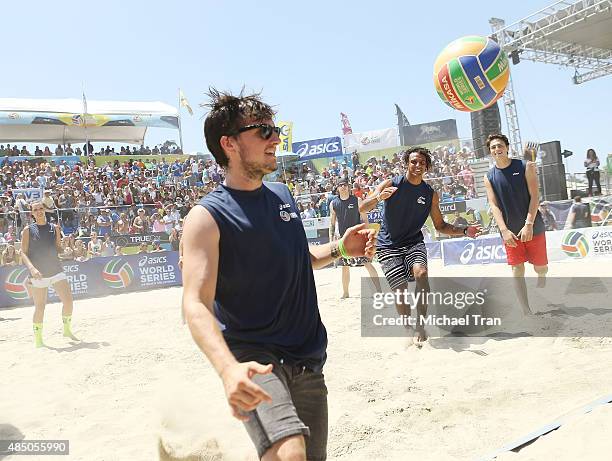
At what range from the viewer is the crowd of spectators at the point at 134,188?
15.1 metres

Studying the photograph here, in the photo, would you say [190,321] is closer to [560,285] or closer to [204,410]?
[204,410]

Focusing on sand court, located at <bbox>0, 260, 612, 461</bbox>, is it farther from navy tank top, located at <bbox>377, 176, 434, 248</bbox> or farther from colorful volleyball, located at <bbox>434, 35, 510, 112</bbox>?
colorful volleyball, located at <bbox>434, 35, 510, 112</bbox>

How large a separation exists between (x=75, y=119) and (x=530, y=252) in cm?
2335

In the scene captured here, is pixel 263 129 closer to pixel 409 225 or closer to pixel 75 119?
pixel 409 225

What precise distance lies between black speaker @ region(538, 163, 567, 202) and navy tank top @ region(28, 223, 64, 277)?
1330cm

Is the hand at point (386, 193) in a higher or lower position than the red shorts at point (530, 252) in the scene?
higher

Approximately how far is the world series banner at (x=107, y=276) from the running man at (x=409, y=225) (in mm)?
9396

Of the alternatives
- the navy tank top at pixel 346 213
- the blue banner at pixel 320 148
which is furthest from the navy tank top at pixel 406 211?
the blue banner at pixel 320 148

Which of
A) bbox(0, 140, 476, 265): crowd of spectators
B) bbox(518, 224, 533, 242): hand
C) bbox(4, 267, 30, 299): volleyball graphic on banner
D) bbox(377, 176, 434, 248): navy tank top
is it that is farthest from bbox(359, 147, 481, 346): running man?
bbox(4, 267, 30, 299): volleyball graphic on banner

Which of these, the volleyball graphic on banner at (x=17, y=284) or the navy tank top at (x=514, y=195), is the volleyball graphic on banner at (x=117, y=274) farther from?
the navy tank top at (x=514, y=195)

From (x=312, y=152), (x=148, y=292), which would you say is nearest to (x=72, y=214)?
(x=148, y=292)

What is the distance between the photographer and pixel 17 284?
11938 millimetres

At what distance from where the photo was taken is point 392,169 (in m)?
23.3

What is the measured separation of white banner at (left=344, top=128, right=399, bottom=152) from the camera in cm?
3067
